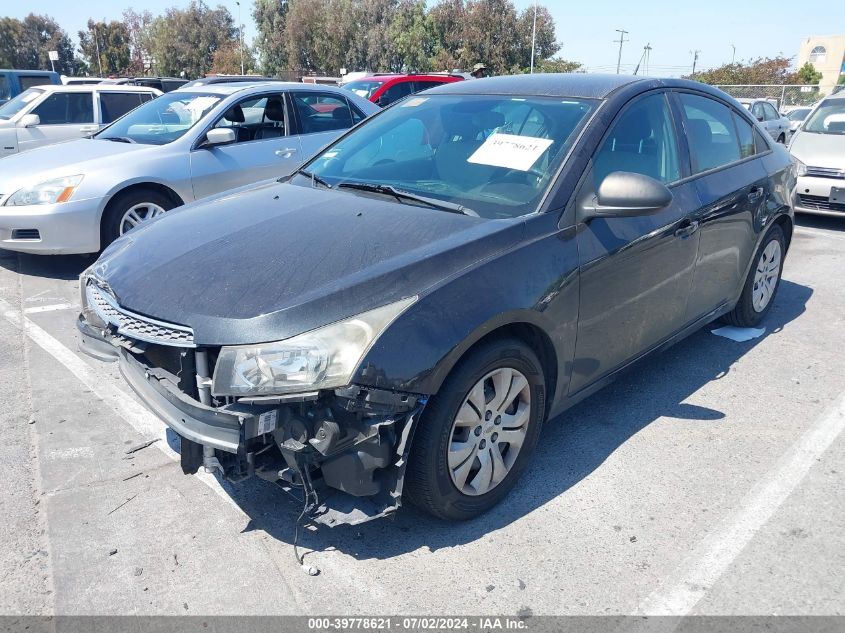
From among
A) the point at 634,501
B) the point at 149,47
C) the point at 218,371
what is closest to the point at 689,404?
the point at 634,501

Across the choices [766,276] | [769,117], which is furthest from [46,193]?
[769,117]

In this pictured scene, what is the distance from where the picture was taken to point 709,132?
4250 mm

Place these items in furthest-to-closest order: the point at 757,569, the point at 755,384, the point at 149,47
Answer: the point at 149,47 < the point at 755,384 < the point at 757,569

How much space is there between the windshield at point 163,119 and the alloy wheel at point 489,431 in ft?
17.2

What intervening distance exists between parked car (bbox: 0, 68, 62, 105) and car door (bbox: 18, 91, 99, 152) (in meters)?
5.07

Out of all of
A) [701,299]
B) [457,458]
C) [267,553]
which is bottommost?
[267,553]

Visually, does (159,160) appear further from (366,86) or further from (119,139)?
(366,86)

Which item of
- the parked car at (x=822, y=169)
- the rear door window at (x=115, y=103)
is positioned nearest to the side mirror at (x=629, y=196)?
the parked car at (x=822, y=169)

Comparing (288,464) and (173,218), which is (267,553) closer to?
(288,464)

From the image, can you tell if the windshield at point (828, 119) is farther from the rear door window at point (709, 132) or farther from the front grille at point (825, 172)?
the rear door window at point (709, 132)

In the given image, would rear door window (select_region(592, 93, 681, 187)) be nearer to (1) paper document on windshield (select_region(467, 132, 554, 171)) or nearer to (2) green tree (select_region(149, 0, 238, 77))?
(1) paper document on windshield (select_region(467, 132, 554, 171))

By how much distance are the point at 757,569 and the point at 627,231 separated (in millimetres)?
1588

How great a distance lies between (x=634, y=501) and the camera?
312 centimetres

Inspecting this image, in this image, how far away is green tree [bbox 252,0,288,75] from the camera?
53.7 meters
